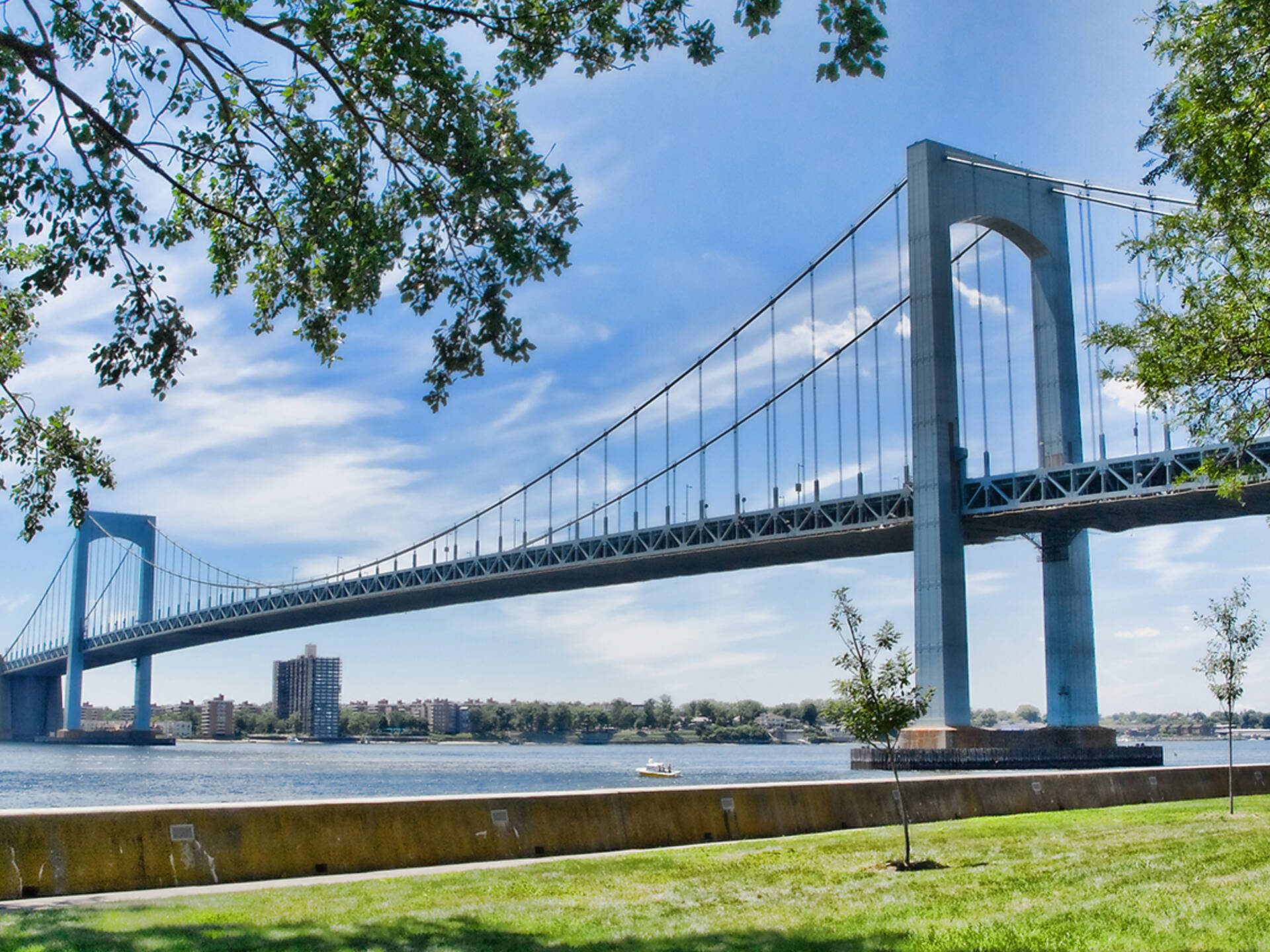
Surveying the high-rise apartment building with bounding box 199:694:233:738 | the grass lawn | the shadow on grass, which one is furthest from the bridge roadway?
the high-rise apartment building with bounding box 199:694:233:738

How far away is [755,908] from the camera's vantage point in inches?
375

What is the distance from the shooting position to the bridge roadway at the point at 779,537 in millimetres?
50125

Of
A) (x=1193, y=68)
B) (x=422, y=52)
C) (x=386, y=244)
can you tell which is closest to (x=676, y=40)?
(x=422, y=52)

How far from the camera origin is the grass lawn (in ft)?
26.2

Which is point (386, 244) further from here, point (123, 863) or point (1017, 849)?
point (1017, 849)

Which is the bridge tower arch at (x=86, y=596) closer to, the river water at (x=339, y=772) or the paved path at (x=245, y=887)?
the river water at (x=339, y=772)

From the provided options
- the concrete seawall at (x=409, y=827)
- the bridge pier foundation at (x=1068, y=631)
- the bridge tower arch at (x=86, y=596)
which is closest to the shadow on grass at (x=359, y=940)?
the concrete seawall at (x=409, y=827)

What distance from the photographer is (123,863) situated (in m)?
10.4

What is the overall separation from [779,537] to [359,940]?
165ft

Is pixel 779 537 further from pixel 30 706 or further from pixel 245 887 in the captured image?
pixel 30 706

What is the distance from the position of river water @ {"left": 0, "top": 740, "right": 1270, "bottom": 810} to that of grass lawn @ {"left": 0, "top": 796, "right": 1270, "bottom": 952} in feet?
26.7

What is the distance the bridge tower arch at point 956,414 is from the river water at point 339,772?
658 cm

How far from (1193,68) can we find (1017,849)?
7.36 metres

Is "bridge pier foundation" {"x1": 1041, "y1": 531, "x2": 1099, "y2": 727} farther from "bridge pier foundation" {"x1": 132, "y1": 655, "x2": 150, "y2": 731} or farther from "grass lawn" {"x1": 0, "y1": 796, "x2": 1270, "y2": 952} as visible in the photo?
"bridge pier foundation" {"x1": 132, "y1": 655, "x2": 150, "y2": 731}
